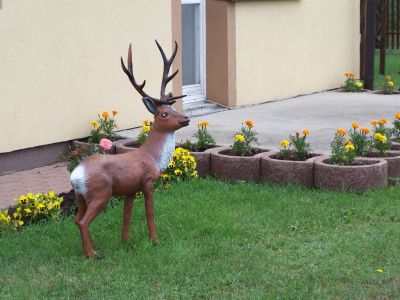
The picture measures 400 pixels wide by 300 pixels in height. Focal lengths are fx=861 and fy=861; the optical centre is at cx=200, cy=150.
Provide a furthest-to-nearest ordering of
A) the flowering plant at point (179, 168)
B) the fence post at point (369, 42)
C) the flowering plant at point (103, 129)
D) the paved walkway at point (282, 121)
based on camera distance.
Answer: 1. the fence post at point (369, 42)
2. the flowering plant at point (103, 129)
3. the paved walkway at point (282, 121)
4. the flowering plant at point (179, 168)

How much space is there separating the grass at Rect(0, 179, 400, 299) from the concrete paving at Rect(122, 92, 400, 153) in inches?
69.5

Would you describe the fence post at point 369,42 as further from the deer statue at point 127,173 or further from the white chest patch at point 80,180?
the white chest patch at point 80,180

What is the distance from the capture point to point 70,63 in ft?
30.9

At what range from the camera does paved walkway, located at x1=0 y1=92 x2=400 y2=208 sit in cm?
829

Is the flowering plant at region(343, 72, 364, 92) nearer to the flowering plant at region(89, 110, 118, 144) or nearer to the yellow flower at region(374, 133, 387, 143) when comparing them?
the flowering plant at region(89, 110, 118, 144)

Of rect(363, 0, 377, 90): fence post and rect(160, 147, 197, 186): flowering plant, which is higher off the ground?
rect(363, 0, 377, 90): fence post

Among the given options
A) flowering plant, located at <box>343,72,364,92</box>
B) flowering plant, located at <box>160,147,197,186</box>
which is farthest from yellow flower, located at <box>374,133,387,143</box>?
flowering plant, located at <box>343,72,364,92</box>

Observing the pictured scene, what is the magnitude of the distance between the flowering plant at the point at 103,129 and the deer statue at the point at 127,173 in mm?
3113

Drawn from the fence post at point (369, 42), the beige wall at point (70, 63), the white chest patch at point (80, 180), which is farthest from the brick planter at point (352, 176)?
the fence post at point (369, 42)

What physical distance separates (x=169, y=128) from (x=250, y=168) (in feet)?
6.76

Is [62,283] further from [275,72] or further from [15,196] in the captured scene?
[275,72]

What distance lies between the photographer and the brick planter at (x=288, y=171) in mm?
7886

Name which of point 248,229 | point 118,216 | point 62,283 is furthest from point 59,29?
point 62,283

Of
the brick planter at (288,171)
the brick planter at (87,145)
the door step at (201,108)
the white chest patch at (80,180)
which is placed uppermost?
the white chest patch at (80,180)
